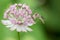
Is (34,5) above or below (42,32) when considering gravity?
above

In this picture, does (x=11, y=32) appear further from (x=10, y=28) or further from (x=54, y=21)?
(x=54, y=21)

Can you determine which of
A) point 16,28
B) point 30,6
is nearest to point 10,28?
point 16,28

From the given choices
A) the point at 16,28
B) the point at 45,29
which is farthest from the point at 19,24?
the point at 45,29

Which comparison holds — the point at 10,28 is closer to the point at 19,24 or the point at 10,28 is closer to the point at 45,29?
the point at 19,24
